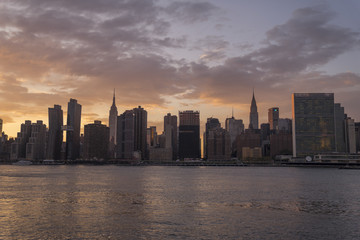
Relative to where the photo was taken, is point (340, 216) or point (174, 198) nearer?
point (340, 216)

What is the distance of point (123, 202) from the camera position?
75438mm

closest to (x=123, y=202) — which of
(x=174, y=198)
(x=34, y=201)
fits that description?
(x=174, y=198)

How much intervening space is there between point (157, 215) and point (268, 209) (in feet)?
74.1

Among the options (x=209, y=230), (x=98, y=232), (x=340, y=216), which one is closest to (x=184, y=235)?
(x=209, y=230)

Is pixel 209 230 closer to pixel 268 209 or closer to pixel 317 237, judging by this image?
pixel 317 237

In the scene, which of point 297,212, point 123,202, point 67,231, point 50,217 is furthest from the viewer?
point 123,202

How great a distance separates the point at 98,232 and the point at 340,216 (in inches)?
1654

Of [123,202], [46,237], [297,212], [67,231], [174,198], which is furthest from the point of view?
[174,198]

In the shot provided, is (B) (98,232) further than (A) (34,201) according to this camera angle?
No

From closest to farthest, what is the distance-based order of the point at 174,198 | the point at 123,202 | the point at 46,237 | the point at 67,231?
the point at 46,237 < the point at 67,231 < the point at 123,202 < the point at 174,198

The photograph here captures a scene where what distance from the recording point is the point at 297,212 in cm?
6381

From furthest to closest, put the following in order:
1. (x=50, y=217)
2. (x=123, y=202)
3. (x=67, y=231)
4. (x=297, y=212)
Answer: (x=123, y=202) < (x=297, y=212) < (x=50, y=217) < (x=67, y=231)

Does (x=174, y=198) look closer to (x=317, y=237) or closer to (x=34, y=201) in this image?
(x=34, y=201)

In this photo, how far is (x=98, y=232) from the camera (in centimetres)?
4706
